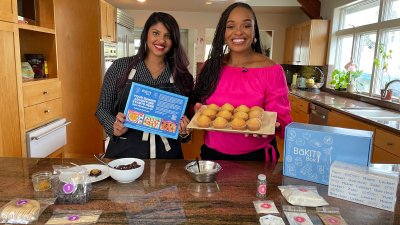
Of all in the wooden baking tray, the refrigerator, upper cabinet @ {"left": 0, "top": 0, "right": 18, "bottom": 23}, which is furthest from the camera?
the refrigerator

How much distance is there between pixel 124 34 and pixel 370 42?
364 centimetres

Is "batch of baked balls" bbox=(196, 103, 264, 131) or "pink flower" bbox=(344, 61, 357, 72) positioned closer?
"batch of baked balls" bbox=(196, 103, 264, 131)

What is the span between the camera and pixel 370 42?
422 centimetres

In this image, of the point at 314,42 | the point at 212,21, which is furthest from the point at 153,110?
the point at 212,21

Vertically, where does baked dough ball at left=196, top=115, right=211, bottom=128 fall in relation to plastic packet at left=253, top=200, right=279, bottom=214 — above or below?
above

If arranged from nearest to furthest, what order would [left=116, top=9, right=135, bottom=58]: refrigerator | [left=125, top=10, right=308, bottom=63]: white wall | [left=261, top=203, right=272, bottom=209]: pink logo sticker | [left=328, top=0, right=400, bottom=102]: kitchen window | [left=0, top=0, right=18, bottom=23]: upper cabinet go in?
[left=261, top=203, right=272, bottom=209]: pink logo sticker
[left=0, top=0, right=18, bottom=23]: upper cabinet
[left=328, top=0, right=400, bottom=102]: kitchen window
[left=116, top=9, right=135, bottom=58]: refrigerator
[left=125, top=10, right=308, bottom=63]: white wall

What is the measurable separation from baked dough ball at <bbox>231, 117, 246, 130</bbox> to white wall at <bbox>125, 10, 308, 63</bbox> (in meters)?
6.16

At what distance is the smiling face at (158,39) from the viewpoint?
1.61 meters

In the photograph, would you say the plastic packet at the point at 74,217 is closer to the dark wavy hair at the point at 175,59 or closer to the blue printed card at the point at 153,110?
the blue printed card at the point at 153,110

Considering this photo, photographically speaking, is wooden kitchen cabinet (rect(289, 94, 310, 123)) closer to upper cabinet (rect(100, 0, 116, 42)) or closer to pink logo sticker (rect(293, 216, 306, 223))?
upper cabinet (rect(100, 0, 116, 42))

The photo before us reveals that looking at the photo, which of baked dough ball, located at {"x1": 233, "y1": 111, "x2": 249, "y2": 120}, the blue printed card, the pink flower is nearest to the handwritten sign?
baked dough ball, located at {"x1": 233, "y1": 111, "x2": 249, "y2": 120}

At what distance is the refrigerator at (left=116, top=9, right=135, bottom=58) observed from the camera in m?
4.54

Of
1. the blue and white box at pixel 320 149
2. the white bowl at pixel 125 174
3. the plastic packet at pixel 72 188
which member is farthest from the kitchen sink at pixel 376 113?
the plastic packet at pixel 72 188

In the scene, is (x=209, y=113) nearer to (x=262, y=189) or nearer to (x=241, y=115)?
(x=241, y=115)
